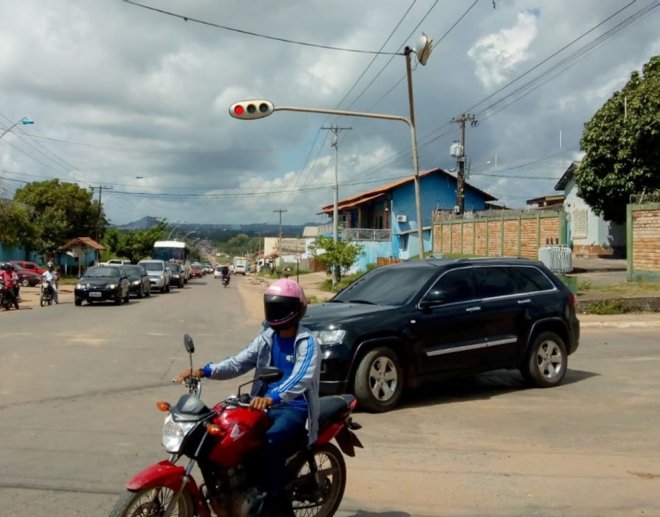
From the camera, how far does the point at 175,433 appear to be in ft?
12.6

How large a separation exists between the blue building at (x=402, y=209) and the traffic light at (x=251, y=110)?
39.1 metres

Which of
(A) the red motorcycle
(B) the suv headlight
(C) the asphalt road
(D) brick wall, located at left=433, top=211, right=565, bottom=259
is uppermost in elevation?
(D) brick wall, located at left=433, top=211, right=565, bottom=259

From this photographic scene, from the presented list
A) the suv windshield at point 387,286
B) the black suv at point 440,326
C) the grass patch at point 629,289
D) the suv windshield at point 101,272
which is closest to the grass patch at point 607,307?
the grass patch at point 629,289

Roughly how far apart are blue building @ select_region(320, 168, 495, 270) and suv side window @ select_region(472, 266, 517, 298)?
46980 millimetres

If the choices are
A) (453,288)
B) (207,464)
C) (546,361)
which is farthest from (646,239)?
(207,464)

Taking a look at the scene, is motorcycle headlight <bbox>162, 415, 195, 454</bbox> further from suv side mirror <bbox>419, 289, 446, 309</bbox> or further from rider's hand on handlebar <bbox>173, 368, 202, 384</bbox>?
suv side mirror <bbox>419, 289, 446, 309</bbox>

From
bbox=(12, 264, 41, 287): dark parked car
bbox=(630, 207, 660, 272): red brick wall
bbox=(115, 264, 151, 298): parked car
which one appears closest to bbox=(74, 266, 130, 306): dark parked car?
bbox=(115, 264, 151, 298): parked car

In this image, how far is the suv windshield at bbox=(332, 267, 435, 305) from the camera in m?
8.72

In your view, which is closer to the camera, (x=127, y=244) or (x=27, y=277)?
(x=27, y=277)

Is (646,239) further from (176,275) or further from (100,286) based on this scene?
(176,275)

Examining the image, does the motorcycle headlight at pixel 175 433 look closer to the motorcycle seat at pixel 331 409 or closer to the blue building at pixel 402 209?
the motorcycle seat at pixel 331 409

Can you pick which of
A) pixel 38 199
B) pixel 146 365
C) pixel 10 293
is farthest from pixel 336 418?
pixel 38 199

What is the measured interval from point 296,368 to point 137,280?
29.4 m

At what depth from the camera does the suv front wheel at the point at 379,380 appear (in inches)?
310
